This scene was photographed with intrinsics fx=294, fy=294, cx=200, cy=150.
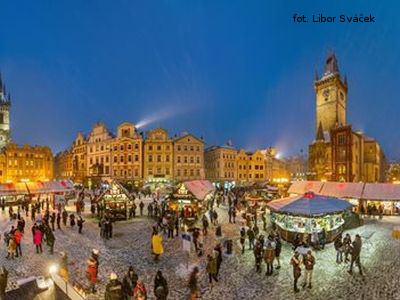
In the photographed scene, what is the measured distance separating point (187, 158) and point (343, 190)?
128 ft

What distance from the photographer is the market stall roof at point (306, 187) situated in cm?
3379

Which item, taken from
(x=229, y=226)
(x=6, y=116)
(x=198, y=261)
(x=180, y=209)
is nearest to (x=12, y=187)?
(x=180, y=209)

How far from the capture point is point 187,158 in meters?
→ 66.0

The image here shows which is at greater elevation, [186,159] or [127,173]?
[186,159]

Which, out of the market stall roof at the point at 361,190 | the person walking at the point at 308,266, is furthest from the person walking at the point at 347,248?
the market stall roof at the point at 361,190

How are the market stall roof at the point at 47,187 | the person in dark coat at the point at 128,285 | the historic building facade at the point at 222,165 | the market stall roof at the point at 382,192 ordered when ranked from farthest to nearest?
the historic building facade at the point at 222,165 < the market stall roof at the point at 47,187 < the market stall roof at the point at 382,192 < the person in dark coat at the point at 128,285

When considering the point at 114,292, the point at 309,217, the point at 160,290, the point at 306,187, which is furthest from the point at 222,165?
the point at 114,292

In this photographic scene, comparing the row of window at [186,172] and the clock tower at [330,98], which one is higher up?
the clock tower at [330,98]

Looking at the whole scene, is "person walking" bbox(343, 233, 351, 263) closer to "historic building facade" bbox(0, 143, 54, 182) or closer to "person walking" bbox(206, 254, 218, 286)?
"person walking" bbox(206, 254, 218, 286)

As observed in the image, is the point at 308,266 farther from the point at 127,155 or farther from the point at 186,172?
the point at 127,155

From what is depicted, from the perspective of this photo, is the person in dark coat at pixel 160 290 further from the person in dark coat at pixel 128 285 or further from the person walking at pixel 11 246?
the person walking at pixel 11 246

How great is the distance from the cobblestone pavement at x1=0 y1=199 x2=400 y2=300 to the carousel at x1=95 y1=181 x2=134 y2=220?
563 centimetres

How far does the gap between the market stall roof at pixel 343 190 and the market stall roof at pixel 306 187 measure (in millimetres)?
602

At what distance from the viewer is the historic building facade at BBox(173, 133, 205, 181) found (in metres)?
65.2
